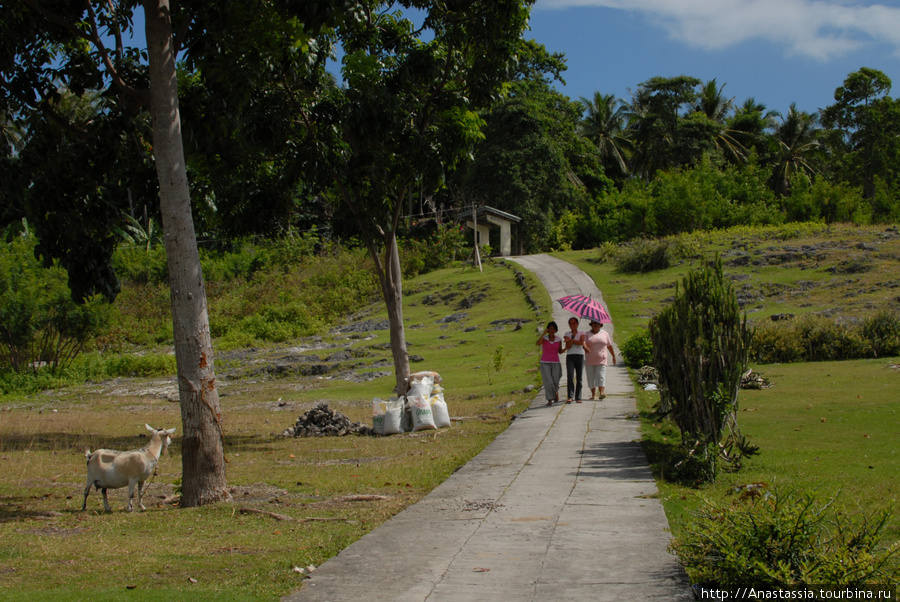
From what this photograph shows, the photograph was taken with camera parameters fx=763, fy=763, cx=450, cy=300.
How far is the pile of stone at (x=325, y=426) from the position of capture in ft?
45.9

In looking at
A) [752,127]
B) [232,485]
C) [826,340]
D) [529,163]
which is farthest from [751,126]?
[232,485]

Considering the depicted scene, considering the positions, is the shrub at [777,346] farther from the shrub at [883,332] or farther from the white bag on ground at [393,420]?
the white bag on ground at [393,420]

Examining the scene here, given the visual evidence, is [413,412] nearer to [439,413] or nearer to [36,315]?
[439,413]

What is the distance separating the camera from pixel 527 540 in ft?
19.2

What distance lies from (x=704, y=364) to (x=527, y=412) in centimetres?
567

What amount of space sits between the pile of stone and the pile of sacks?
0.48 meters

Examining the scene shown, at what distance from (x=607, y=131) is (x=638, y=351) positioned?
1874 inches

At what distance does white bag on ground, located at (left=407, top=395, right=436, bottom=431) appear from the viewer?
13359 millimetres

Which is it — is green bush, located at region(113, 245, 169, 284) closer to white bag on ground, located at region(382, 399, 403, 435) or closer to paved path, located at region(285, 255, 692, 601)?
white bag on ground, located at region(382, 399, 403, 435)

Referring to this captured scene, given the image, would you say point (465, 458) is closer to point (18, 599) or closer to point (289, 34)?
point (18, 599)

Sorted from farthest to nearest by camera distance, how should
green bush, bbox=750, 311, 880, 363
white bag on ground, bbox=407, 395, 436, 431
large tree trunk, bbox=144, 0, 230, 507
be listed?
green bush, bbox=750, 311, 880, 363, white bag on ground, bbox=407, 395, 436, 431, large tree trunk, bbox=144, 0, 230, 507

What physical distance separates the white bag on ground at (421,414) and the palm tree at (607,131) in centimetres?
5022

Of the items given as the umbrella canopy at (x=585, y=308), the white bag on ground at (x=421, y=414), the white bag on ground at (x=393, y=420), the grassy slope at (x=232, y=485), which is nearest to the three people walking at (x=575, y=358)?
the umbrella canopy at (x=585, y=308)

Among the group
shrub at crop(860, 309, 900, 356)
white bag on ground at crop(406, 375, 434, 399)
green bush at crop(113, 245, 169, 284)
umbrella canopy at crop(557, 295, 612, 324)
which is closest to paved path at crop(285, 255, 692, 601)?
white bag on ground at crop(406, 375, 434, 399)
